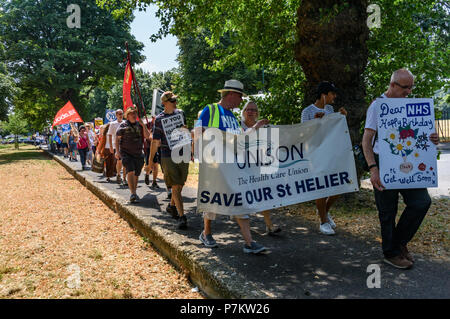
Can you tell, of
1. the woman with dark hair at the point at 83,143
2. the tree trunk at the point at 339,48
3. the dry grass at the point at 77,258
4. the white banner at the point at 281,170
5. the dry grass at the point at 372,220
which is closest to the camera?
the dry grass at the point at 77,258

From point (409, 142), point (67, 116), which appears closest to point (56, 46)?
point (67, 116)

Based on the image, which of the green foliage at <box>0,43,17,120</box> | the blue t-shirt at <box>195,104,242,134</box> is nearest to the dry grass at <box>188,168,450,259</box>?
the blue t-shirt at <box>195,104,242,134</box>

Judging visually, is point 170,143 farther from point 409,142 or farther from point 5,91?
point 5,91

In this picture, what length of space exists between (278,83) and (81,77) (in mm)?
29656

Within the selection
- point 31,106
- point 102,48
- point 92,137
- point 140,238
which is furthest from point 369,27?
point 31,106

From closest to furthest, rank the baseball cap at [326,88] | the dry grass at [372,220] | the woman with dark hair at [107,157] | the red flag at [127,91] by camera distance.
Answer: the dry grass at [372,220] < the baseball cap at [326,88] < the red flag at [127,91] < the woman with dark hair at [107,157]

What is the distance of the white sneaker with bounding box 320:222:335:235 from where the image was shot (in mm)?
5335

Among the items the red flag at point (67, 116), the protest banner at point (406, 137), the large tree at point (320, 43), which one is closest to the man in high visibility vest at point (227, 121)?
the protest banner at point (406, 137)

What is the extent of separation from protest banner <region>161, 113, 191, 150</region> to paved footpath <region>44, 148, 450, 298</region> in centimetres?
126

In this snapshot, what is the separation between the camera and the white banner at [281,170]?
4473mm

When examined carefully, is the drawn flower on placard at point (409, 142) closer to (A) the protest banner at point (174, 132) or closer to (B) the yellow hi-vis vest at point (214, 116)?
(B) the yellow hi-vis vest at point (214, 116)

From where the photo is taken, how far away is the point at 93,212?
824 cm

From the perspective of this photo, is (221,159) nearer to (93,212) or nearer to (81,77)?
(93,212)

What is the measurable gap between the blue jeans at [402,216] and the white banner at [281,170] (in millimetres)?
824
